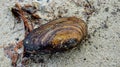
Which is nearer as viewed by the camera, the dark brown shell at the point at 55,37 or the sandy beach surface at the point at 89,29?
the dark brown shell at the point at 55,37

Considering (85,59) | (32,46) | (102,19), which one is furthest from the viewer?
(102,19)

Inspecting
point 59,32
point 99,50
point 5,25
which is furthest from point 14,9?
point 99,50

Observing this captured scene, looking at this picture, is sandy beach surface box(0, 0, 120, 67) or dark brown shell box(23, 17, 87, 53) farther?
sandy beach surface box(0, 0, 120, 67)

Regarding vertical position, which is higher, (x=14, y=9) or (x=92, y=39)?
(x=14, y=9)

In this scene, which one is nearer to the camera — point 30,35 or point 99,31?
point 30,35

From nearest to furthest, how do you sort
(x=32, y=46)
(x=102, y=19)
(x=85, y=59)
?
(x=32, y=46)
(x=85, y=59)
(x=102, y=19)

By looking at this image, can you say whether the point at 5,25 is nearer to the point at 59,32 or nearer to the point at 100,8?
the point at 59,32

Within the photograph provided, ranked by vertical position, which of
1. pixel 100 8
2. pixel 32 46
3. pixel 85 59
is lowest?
pixel 85 59

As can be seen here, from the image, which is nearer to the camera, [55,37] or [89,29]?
[55,37]
